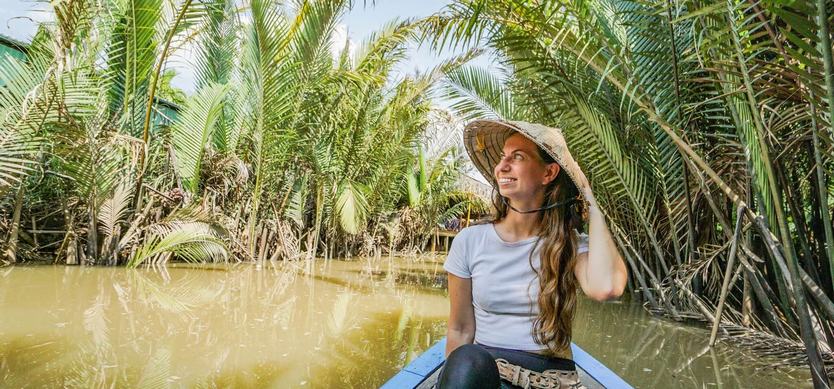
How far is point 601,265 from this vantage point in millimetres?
1294

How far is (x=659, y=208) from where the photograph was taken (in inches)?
205

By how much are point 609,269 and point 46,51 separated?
572 cm

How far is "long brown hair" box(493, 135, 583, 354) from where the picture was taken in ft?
4.32

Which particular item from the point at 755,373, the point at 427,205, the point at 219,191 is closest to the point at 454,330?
the point at 755,373

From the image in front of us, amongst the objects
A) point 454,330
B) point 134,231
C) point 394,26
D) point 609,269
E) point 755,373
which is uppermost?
point 394,26

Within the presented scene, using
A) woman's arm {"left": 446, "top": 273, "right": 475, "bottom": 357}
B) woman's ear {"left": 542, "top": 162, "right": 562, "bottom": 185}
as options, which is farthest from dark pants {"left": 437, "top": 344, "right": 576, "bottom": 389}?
woman's ear {"left": 542, "top": 162, "right": 562, "bottom": 185}

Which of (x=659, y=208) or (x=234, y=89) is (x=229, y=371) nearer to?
(x=659, y=208)

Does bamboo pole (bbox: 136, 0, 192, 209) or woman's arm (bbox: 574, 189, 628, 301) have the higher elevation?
bamboo pole (bbox: 136, 0, 192, 209)

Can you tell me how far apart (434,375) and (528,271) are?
786 mm

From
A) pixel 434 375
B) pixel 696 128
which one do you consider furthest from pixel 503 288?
pixel 696 128

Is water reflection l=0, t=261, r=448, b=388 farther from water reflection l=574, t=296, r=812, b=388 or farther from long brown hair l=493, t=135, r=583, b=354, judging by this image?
long brown hair l=493, t=135, r=583, b=354

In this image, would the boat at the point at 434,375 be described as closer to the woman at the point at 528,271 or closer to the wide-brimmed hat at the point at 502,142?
the woman at the point at 528,271

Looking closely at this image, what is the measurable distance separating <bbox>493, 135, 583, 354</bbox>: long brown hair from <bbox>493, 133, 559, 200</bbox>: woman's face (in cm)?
2

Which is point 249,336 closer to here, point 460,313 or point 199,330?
point 199,330
